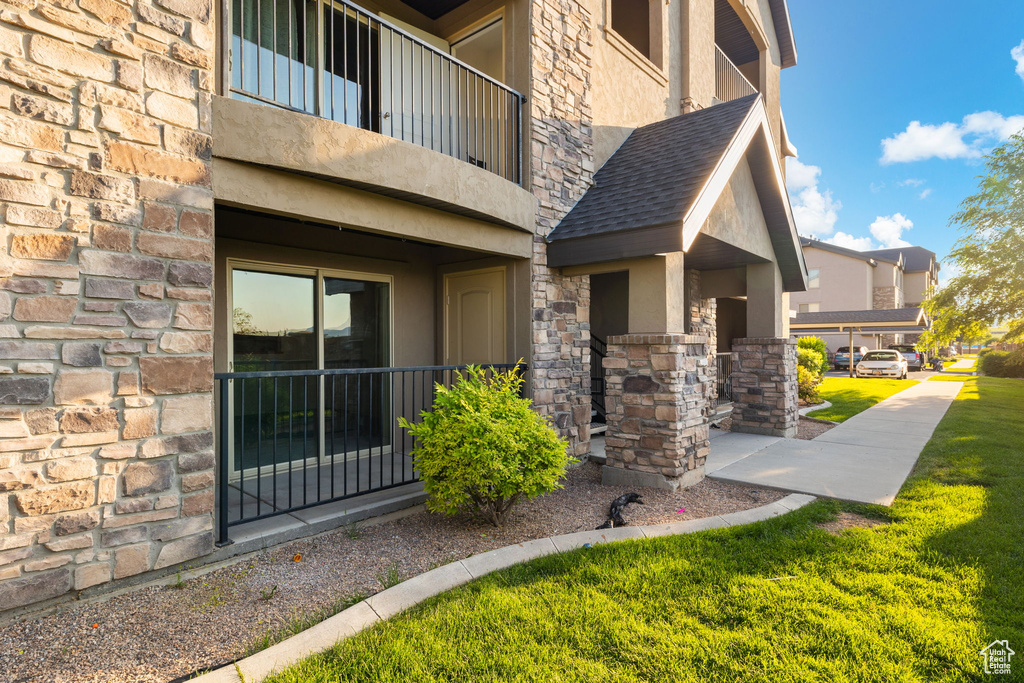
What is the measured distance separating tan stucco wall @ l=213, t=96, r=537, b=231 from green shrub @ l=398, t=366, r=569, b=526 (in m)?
1.86

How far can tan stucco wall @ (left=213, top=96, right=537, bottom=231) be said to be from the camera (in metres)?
3.75

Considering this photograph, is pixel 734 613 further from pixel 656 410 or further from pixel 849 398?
pixel 849 398

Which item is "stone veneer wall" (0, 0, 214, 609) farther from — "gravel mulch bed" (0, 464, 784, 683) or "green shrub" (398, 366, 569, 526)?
"green shrub" (398, 366, 569, 526)

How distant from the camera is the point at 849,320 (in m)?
25.9

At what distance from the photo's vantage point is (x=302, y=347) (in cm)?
599

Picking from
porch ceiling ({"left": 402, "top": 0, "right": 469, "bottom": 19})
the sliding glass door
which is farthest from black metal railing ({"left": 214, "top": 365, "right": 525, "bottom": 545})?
porch ceiling ({"left": 402, "top": 0, "right": 469, "bottom": 19})

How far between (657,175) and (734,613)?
507cm

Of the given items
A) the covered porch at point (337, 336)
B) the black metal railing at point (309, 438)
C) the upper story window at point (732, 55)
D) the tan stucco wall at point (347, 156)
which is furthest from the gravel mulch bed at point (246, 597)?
the upper story window at point (732, 55)

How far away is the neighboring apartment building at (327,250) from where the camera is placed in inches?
121

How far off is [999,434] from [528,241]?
325 inches

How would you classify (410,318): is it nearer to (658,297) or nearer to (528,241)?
(528,241)

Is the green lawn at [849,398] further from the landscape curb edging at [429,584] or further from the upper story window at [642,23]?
the upper story window at [642,23]

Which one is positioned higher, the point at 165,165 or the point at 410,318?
the point at 165,165

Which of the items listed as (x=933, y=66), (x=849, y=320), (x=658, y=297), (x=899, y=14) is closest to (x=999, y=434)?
(x=658, y=297)
